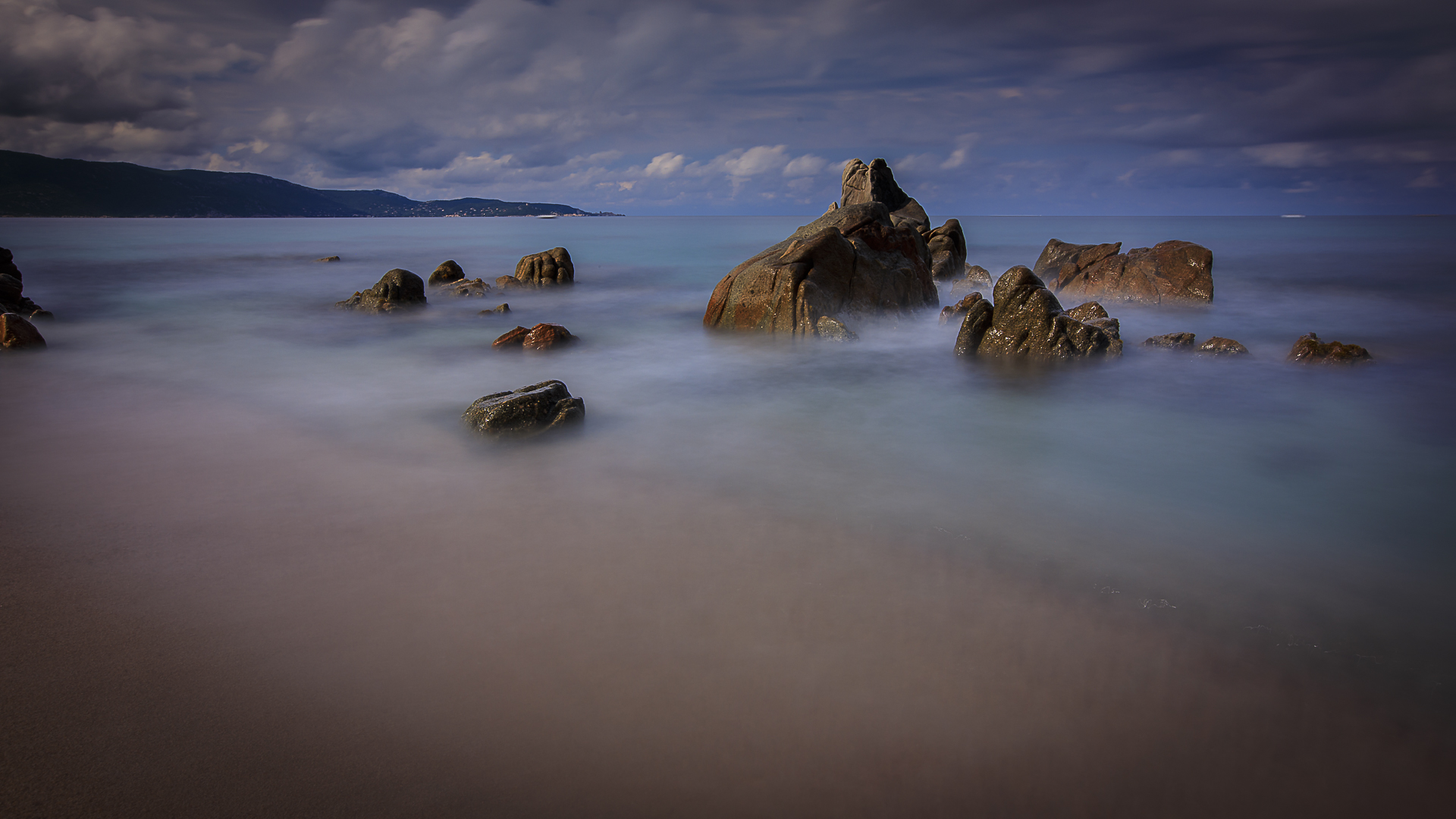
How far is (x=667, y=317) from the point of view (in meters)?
16.3

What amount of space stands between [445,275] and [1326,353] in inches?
826

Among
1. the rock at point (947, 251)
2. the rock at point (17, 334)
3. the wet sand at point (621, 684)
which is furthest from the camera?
the rock at point (947, 251)

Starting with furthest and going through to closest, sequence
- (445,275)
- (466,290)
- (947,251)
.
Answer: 1. (947,251)
2. (445,275)
3. (466,290)

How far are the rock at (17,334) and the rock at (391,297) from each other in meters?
5.93

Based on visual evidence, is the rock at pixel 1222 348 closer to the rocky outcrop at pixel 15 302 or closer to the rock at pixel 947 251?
the rock at pixel 947 251

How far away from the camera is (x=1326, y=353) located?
35.5ft

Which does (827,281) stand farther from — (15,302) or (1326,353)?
(15,302)

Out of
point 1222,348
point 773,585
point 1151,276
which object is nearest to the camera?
point 773,585

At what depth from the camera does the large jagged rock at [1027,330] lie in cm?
1071

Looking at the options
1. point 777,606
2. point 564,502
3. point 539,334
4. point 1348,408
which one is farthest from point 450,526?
point 1348,408

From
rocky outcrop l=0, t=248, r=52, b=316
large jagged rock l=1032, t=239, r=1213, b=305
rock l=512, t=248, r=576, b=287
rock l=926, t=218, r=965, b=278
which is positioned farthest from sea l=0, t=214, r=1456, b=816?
rock l=512, t=248, r=576, b=287

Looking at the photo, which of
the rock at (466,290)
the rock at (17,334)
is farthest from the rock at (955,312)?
the rock at (17,334)

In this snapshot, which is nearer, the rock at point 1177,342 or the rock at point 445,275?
the rock at point 1177,342

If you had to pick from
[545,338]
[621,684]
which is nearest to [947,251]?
[545,338]
